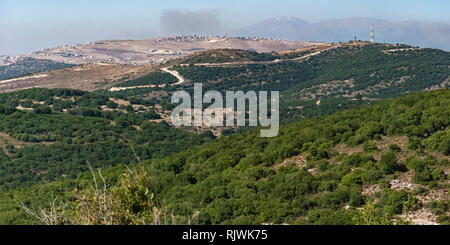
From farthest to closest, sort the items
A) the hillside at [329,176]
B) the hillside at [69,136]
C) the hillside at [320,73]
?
the hillside at [320,73] → the hillside at [69,136] → the hillside at [329,176]

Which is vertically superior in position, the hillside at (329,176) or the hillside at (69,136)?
the hillside at (329,176)

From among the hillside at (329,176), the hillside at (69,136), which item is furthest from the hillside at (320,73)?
the hillside at (329,176)

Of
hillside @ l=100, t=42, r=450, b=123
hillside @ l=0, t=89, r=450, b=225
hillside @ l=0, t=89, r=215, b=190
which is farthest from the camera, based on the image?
hillside @ l=100, t=42, r=450, b=123

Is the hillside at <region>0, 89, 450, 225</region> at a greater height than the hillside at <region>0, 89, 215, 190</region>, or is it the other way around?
the hillside at <region>0, 89, 450, 225</region>

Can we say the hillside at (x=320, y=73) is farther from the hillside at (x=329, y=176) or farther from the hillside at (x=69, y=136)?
the hillside at (x=329, y=176)

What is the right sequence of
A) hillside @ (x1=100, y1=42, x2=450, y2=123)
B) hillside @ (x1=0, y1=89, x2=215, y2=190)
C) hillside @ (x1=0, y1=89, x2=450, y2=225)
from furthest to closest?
hillside @ (x1=100, y1=42, x2=450, y2=123) → hillside @ (x1=0, y1=89, x2=215, y2=190) → hillside @ (x1=0, y1=89, x2=450, y2=225)

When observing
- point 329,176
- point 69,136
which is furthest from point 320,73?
point 329,176

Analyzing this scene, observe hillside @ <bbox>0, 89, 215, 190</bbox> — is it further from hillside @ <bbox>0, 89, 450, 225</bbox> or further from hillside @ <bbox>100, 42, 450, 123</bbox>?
hillside @ <bbox>100, 42, 450, 123</bbox>

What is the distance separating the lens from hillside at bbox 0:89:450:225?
17.3m

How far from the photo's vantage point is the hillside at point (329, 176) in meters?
17.3

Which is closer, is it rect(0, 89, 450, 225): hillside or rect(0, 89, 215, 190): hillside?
rect(0, 89, 450, 225): hillside

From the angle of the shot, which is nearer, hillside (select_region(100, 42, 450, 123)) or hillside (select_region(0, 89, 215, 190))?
hillside (select_region(0, 89, 215, 190))

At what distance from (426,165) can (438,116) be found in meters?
4.86

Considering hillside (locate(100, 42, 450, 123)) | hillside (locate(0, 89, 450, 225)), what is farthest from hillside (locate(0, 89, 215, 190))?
hillside (locate(100, 42, 450, 123))
